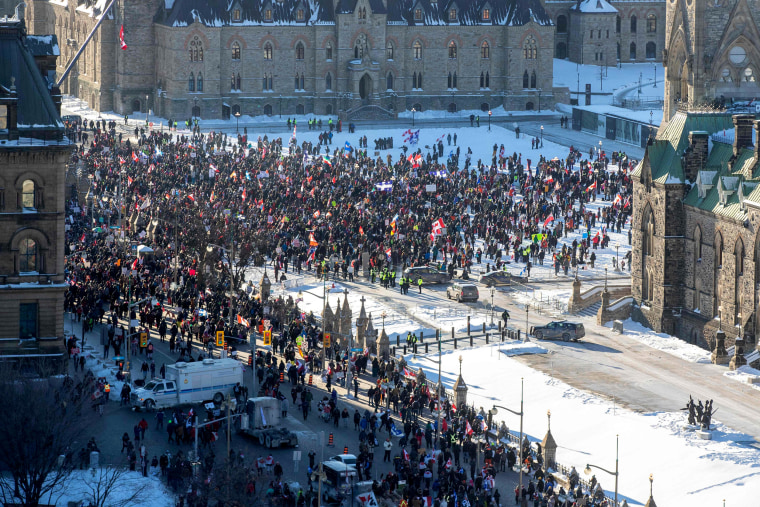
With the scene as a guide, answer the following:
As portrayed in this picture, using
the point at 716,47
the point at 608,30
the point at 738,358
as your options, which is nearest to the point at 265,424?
the point at 738,358

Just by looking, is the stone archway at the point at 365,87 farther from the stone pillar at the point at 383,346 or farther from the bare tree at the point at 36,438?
the bare tree at the point at 36,438

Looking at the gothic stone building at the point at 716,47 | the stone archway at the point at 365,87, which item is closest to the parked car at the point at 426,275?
the gothic stone building at the point at 716,47

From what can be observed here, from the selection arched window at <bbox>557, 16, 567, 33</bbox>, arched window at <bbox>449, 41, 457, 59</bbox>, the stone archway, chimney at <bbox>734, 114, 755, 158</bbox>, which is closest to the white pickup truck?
chimney at <bbox>734, 114, 755, 158</bbox>

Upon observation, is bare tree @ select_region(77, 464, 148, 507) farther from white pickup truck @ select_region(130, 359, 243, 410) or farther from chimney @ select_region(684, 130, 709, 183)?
chimney @ select_region(684, 130, 709, 183)

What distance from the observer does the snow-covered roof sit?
586 ft

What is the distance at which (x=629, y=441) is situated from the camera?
66750 mm

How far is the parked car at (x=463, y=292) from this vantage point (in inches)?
3538

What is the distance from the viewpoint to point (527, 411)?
7100cm

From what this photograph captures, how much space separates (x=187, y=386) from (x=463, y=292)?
25097 millimetres

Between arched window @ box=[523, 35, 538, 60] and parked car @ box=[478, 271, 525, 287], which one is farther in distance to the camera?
arched window @ box=[523, 35, 538, 60]

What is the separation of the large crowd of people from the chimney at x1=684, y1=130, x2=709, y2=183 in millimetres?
13621

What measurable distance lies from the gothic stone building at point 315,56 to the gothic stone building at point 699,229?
67910 mm

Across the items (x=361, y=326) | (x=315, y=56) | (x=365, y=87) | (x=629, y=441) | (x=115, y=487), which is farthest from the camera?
(x=365, y=87)

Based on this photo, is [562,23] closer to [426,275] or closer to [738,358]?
[426,275]
